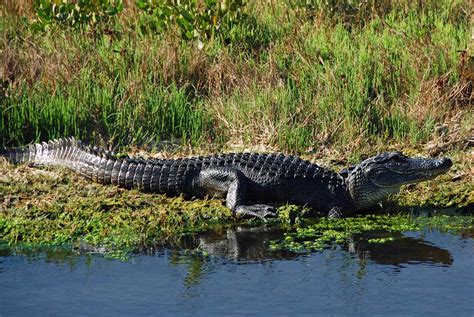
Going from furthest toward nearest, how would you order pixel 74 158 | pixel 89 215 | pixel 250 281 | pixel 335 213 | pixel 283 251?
1. pixel 74 158
2. pixel 335 213
3. pixel 89 215
4. pixel 283 251
5. pixel 250 281

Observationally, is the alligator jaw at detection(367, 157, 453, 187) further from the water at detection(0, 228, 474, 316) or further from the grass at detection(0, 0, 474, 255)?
the water at detection(0, 228, 474, 316)

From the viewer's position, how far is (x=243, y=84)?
941cm

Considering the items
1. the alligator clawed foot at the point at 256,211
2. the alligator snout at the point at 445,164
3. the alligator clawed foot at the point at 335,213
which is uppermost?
the alligator snout at the point at 445,164

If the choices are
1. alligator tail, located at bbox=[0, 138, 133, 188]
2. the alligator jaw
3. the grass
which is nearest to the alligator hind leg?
the grass

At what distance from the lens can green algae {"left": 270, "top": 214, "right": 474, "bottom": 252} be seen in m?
6.93

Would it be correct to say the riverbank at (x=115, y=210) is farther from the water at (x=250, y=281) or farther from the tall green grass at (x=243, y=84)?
the tall green grass at (x=243, y=84)

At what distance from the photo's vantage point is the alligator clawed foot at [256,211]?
751 centimetres

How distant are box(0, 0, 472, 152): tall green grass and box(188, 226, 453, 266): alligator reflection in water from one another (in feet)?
5.75

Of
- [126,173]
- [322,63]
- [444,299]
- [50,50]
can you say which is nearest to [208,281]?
[444,299]

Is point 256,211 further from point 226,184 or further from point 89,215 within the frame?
point 89,215

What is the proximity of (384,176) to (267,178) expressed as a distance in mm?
840

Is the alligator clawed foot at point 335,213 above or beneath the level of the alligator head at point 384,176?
beneath

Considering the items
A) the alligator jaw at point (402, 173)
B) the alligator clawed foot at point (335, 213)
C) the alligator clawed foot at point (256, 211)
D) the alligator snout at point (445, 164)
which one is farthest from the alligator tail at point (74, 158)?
the alligator snout at point (445, 164)

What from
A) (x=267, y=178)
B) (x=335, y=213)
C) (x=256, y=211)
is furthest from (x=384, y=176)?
(x=256, y=211)
